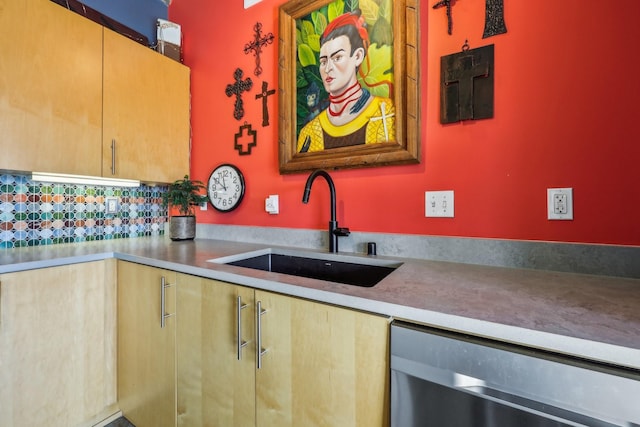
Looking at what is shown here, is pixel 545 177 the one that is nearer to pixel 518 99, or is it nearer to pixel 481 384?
pixel 518 99

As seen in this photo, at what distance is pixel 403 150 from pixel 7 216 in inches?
81.2

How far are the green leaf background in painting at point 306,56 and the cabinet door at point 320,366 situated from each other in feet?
4.16

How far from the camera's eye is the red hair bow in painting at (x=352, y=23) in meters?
1.34

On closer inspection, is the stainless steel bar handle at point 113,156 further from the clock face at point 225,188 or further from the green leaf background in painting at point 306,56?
the green leaf background in painting at point 306,56

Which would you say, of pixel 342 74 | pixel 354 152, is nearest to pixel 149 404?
pixel 354 152

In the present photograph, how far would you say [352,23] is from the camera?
138 cm

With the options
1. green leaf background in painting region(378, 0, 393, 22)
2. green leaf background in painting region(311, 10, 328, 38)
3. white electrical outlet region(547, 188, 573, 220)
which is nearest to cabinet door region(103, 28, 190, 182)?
green leaf background in painting region(311, 10, 328, 38)

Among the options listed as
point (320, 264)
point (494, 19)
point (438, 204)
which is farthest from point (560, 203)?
point (320, 264)

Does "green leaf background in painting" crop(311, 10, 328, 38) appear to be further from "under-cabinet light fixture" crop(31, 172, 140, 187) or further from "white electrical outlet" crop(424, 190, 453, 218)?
"under-cabinet light fixture" crop(31, 172, 140, 187)

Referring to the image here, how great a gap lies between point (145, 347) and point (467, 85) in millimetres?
1799

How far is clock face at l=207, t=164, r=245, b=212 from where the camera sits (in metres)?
1.79

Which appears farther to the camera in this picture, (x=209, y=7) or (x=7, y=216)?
(x=209, y=7)

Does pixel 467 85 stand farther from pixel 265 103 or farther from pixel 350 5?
pixel 265 103

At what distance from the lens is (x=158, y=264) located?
46.1 inches
